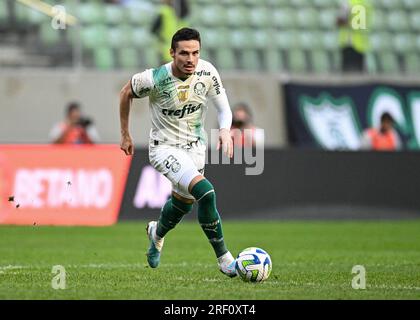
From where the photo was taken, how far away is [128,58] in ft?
66.1

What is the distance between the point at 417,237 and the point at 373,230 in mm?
1450

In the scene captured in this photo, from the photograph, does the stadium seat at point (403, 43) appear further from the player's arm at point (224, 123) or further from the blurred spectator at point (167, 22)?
the player's arm at point (224, 123)

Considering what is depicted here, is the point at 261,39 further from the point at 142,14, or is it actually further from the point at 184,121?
the point at 184,121

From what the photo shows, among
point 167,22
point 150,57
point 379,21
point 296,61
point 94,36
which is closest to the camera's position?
point 167,22

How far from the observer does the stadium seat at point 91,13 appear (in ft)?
64.3

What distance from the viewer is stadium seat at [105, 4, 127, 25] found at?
65.7ft

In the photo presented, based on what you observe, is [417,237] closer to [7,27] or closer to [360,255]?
[360,255]

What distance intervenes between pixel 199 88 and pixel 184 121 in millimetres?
317

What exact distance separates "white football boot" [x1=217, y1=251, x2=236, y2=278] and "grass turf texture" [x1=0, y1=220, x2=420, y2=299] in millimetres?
75

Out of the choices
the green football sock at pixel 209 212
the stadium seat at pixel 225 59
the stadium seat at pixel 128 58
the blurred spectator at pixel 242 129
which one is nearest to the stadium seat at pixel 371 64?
the stadium seat at pixel 225 59

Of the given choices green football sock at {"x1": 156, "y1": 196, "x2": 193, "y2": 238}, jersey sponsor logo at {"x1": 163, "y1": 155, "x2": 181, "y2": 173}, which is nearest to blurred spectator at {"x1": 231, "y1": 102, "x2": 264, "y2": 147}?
green football sock at {"x1": 156, "y1": 196, "x2": 193, "y2": 238}

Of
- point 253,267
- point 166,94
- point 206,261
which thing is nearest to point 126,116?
point 166,94

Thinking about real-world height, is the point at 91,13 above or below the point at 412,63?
above
